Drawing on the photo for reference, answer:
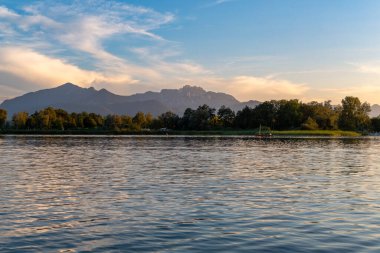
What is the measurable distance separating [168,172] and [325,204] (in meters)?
22.5

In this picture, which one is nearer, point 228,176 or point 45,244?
point 45,244

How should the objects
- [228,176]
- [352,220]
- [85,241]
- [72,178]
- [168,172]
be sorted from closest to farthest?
[85,241] → [352,220] → [72,178] → [228,176] → [168,172]

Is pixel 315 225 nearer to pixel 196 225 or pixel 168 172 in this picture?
pixel 196 225

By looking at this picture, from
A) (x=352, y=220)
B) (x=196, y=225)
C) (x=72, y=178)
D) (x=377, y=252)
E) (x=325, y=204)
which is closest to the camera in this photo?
(x=377, y=252)

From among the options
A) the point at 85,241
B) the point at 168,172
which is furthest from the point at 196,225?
the point at 168,172

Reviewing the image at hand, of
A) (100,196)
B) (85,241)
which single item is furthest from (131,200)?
(85,241)

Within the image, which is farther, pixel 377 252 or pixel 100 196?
pixel 100 196

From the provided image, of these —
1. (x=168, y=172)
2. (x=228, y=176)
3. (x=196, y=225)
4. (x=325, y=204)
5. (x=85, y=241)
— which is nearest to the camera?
(x=85, y=241)

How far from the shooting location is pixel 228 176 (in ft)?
149

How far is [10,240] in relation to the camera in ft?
64.2

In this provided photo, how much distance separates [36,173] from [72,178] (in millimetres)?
6259

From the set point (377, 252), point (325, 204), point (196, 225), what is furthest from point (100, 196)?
point (377, 252)

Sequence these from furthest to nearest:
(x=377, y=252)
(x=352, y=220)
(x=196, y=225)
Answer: (x=352, y=220) → (x=196, y=225) → (x=377, y=252)

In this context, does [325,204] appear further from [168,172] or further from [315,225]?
[168,172]
